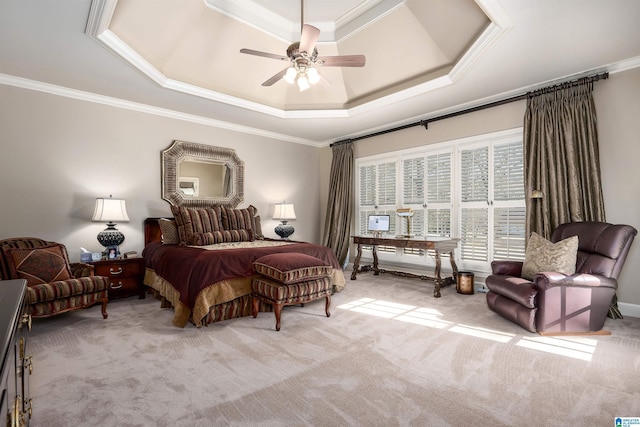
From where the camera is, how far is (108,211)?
3.93 metres

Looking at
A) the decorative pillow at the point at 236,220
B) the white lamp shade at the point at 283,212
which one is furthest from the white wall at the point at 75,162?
the white lamp shade at the point at 283,212

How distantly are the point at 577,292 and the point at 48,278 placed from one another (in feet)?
16.2

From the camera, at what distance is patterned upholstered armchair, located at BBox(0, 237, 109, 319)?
9.47 feet

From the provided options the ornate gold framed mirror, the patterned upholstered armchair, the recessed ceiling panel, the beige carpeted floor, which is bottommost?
the beige carpeted floor

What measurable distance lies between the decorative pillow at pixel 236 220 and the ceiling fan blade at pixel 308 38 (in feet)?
8.76

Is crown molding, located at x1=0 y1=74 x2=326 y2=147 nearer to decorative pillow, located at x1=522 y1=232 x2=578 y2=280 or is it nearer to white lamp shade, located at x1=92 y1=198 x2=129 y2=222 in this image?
white lamp shade, located at x1=92 y1=198 x2=129 y2=222

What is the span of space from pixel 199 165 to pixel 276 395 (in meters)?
4.13

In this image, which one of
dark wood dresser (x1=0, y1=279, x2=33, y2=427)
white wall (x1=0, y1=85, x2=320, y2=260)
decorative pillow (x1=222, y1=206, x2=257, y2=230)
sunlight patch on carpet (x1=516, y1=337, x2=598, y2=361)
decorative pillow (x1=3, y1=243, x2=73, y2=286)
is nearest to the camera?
dark wood dresser (x1=0, y1=279, x2=33, y2=427)

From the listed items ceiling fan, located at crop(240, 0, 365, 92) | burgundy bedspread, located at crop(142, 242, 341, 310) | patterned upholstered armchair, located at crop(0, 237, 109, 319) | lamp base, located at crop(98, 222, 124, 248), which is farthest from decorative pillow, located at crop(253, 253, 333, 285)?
lamp base, located at crop(98, 222, 124, 248)

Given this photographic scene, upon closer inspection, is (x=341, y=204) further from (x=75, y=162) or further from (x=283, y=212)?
(x=75, y=162)

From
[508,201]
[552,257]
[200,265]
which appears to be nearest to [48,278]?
[200,265]

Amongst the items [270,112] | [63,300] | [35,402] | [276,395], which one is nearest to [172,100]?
[270,112]

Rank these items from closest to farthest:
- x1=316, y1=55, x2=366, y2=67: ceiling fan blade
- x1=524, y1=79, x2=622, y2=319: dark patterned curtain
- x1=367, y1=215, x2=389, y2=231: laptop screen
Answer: x1=316, y1=55, x2=366, y2=67: ceiling fan blade → x1=524, y1=79, x2=622, y2=319: dark patterned curtain → x1=367, y1=215, x2=389, y2=231: laptop screen

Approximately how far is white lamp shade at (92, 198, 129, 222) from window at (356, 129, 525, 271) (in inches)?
157
